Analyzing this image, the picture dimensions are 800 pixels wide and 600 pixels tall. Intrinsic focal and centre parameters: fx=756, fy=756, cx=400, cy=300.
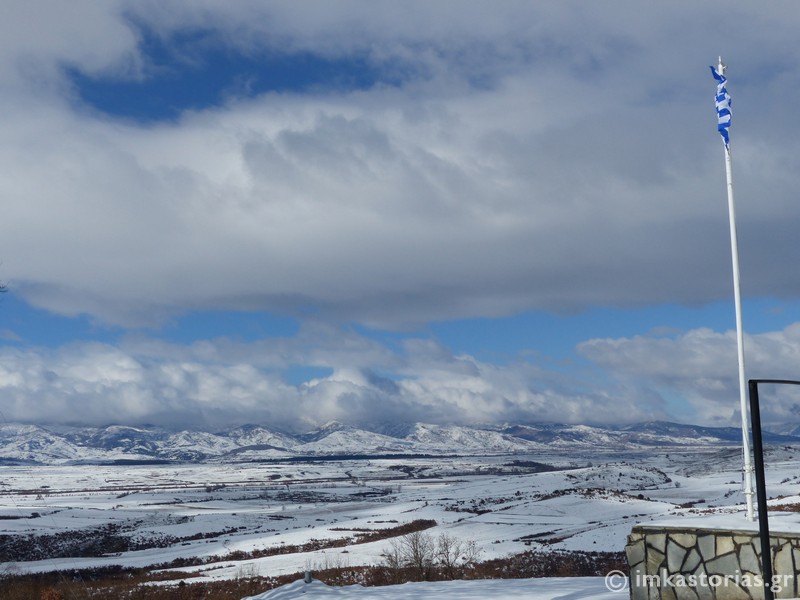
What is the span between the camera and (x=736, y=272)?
46.9 ft

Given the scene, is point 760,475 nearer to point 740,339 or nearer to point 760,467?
point 760,467

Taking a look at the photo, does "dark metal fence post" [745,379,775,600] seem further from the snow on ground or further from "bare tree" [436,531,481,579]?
"bare tree" [436,531,481,579]

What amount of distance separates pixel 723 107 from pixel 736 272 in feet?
11.7

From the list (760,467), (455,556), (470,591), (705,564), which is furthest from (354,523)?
(760,467)

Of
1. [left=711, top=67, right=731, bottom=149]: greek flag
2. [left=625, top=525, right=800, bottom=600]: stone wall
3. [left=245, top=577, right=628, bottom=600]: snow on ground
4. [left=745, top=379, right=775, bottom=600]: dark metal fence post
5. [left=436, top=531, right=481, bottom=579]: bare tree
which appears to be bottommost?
[left=436, top=531, right=481, bottom=579]: bare tree

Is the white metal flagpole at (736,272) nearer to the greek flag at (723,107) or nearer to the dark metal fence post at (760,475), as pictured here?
the greek flag at (723,107)

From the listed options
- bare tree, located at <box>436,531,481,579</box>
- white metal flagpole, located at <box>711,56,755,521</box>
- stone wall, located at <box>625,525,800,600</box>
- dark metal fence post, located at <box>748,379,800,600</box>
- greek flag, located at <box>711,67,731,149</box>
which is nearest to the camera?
dark metal fence post, located at <box>748,379,800,600</box>

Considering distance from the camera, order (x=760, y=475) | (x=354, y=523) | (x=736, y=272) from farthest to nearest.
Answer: (x=354, y=523), (x=736, y=272), (x=760, y=475)

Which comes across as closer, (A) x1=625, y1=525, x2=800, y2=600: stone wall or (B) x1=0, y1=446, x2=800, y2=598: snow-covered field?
(A) x1=625, y1=525, x2=800, y2=600: stone wall

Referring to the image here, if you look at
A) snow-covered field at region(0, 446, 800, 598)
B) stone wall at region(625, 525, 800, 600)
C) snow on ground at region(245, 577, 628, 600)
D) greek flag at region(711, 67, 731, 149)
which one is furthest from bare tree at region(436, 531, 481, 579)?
greek flag at region(711, 67, 731, 149)

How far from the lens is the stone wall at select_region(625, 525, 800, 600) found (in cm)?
1208

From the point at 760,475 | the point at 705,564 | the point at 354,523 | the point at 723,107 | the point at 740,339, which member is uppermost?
the point at 723,107

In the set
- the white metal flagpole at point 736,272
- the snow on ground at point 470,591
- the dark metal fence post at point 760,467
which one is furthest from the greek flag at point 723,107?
the snow on ground at point 470,591

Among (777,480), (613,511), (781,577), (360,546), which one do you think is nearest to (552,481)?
(777,480)
